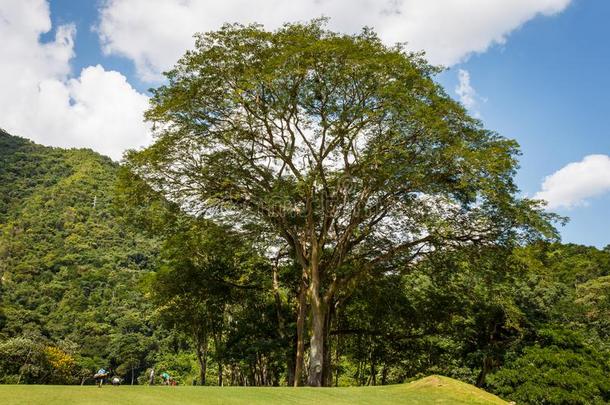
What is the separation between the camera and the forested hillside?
54.9 m

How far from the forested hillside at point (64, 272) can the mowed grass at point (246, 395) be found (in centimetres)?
3611

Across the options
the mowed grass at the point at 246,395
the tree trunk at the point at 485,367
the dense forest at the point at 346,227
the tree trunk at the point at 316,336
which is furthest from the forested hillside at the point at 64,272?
the mowed grass at the point at 246,395

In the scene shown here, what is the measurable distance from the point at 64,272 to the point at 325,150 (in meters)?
75.1

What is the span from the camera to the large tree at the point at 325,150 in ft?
56.3

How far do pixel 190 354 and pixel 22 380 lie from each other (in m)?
23.5

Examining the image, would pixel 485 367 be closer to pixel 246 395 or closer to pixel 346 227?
pixel 346 227

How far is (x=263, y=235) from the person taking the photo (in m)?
22.4

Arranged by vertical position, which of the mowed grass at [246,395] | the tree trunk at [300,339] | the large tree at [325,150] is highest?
the large tree at [325,150]

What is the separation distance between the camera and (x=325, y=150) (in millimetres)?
19812

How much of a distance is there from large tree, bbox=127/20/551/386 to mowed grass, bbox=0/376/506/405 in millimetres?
5203

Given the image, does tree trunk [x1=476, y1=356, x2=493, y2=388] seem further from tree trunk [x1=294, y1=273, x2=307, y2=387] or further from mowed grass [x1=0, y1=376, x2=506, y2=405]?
mowed grass [x1=0, y1=376, x2=506, y2=405]

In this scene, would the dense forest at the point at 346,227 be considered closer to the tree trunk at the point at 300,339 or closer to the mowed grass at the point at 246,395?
the tree trunk at the point at 300,339

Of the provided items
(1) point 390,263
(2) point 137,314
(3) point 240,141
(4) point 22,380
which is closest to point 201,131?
(3) point 240,141

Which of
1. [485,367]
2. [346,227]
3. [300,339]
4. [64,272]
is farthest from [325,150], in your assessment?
[64,272]
